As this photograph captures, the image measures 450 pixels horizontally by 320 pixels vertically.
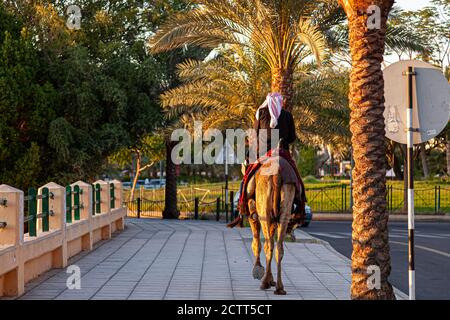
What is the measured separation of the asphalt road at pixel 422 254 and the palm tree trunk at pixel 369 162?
2.12 m

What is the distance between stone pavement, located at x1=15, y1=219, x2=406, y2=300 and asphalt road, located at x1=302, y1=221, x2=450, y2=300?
1.00 meters

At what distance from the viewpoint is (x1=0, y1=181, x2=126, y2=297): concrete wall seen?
1114 centimetres

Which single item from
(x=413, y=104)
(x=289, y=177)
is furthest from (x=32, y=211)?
(x=413, y=104)

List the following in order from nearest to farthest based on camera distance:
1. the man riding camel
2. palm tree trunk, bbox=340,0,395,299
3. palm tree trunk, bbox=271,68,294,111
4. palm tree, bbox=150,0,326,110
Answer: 1. palm tree trunk, bbox=340,0,395,299
2. the man riding camel
3. palm tree, bbox=150,0,326,110
4. palm tree trunk, bbox=271,68,294,111

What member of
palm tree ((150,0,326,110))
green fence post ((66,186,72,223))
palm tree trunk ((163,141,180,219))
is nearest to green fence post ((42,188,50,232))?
green fence post ((66,186,72,223))

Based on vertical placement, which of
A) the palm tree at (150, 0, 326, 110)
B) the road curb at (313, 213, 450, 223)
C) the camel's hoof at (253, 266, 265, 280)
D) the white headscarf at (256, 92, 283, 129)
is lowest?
the road curb at (313, 213, 450, 223)

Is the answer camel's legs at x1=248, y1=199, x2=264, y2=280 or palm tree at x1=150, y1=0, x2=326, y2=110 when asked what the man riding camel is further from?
palm tree at x1=150, y1=0, x2=326, y2=110

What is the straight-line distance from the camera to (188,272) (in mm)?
13844

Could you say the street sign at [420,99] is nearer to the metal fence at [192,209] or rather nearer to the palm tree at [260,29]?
the palm tree at [260,29]

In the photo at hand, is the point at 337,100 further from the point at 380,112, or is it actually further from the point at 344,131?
the point at 380,112

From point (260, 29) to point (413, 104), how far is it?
1227 centimetres

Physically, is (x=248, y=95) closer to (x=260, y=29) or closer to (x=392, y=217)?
(x=260, y=29)

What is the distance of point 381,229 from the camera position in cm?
1034
